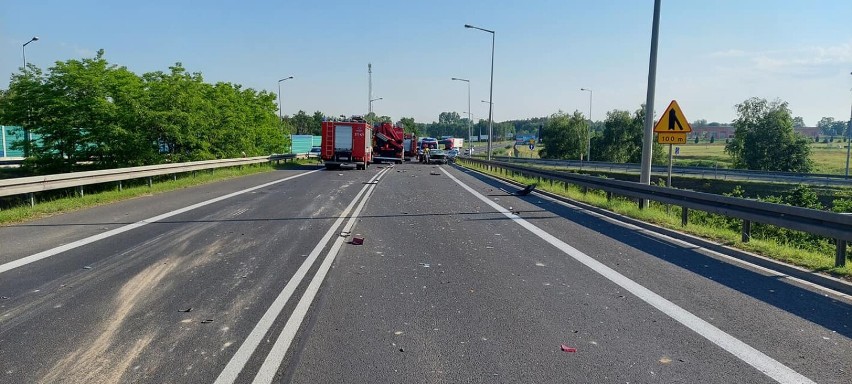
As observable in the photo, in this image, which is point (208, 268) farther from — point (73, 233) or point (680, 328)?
point (680, 328)

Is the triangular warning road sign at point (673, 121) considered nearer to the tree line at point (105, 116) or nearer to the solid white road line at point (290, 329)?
the solid white road line at point (290, 329)

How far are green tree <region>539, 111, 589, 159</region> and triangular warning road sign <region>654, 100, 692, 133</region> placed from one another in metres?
74.0

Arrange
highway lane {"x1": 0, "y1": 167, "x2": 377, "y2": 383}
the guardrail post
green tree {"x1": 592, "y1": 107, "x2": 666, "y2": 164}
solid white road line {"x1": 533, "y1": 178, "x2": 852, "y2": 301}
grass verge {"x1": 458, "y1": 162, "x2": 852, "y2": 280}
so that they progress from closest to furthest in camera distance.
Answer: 1. highway lane {"x1": 0, "y1": 167, "x2": 377, "y2": 383}
2. solid white road line {"x1": 533, "y1": 178, "x2": 852, "y2": 301}
3. grass verge {"x1": 458, "y1": 162, "x2": 852, "y2": 280}
4. the guardrail post
5. green tree {"x1": 592, "y1": 107, "x2": 666, "y2": 164}

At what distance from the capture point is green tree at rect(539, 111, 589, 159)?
8788 centimetres

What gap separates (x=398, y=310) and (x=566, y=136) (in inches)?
3407

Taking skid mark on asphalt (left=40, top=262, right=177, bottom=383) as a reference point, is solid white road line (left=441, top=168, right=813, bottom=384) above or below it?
above

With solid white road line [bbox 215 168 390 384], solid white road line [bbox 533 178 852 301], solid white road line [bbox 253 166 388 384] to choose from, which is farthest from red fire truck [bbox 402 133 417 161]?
solid white road line [bbox 253 166 388 384]

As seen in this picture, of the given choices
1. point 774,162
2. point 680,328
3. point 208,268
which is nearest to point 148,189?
point 208,268

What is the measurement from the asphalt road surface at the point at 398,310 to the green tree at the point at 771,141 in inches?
2243

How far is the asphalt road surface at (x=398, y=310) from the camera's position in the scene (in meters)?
4.18

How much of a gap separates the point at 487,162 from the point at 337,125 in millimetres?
11031

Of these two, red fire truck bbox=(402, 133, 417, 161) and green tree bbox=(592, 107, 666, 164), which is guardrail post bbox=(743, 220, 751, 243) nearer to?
red fire truck bbox=(402, 133, 417, 161)

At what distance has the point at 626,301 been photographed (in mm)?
6000

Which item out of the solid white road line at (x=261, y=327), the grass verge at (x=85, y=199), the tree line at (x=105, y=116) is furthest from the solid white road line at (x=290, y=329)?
the tree line at (x=105, y=116)
